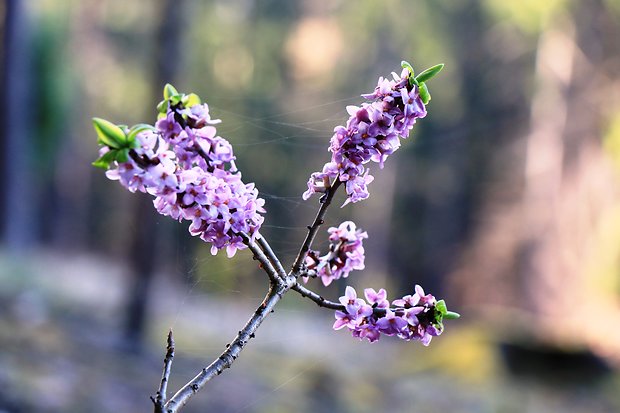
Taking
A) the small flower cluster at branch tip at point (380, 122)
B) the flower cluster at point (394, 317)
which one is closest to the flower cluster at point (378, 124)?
the small flower cluster at branch tip at point (380, 122)

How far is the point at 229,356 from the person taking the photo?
160 centimetres

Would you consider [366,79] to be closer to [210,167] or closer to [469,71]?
[469,71]

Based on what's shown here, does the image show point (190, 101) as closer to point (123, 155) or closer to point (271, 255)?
point (123, 155)

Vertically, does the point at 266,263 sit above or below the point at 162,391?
above

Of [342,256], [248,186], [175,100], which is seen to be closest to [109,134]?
[175,100]

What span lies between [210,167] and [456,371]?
9.52 meters

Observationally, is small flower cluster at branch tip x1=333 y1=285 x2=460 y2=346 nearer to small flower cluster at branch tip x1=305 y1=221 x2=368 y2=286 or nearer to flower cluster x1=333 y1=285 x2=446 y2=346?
flower cluster x1=333 y1=285 x2=446 y2=346

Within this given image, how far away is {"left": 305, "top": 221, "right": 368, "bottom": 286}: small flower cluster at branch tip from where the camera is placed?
5.78ft

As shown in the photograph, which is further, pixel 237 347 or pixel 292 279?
pixel 292 279

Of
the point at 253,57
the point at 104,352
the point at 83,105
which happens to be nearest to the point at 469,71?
the point at 253,57

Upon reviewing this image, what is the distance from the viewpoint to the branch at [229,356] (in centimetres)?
152

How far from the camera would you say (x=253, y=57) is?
24328 mm

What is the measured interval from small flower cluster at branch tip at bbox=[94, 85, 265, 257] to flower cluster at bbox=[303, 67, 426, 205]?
23 cm

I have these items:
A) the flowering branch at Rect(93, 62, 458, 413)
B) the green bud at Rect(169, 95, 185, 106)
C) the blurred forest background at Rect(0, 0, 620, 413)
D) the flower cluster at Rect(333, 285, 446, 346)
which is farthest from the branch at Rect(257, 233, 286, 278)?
the green bud at Rect(169, 95, 185, 106)
